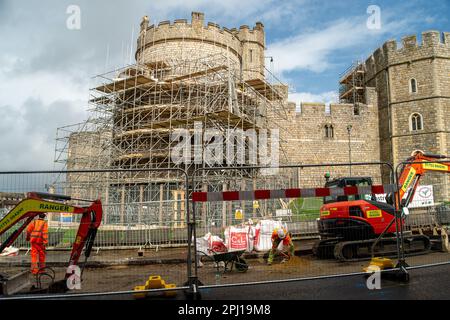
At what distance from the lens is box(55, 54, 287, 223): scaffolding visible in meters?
19.7

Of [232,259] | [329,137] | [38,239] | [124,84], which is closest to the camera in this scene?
[232,259]

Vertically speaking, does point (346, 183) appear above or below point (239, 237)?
above

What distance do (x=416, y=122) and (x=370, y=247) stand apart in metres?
21.2

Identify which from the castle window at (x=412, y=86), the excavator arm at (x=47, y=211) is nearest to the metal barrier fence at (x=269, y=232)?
the excavator arm at (x=47, y=211)

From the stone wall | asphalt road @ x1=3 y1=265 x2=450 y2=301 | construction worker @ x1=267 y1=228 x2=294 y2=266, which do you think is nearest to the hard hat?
construction worker @ x1=267 y1=228 x2=294 y2=266

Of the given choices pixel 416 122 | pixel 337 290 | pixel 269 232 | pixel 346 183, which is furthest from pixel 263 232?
pixel 416 122

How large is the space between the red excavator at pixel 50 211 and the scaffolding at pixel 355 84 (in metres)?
27.6

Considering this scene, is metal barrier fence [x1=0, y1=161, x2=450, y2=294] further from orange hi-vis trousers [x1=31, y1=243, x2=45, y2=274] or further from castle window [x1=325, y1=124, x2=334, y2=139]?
castle window [x1=325, y1=124, x2=334, y2=139]

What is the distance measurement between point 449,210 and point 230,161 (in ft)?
38.8

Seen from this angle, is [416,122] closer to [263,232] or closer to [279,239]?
[263,232]

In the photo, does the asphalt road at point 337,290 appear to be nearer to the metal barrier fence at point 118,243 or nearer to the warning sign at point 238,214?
the metal barrier fence at point 118,243

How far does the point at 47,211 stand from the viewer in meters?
5.62

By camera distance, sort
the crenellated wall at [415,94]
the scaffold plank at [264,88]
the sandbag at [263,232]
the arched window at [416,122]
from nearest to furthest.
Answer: the sandbag at [263,232]
the scaffold plank at [264,88]
the crenellated wall at [415,94]
the arched window at [416,122]

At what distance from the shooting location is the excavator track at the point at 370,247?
8.17m
